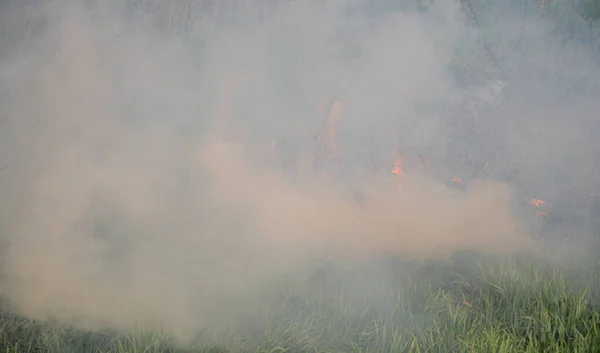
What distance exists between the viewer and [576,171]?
196 inches

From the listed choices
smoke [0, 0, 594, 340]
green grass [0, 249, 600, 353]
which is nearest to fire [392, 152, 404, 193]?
smoke [0, 0, 594, 340]

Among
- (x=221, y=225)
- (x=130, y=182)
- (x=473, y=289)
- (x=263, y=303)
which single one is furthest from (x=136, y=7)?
(x=473, y=289)

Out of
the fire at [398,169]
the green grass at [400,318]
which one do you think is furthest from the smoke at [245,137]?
the green grass at [400,318]

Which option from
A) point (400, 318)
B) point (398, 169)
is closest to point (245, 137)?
point (398, 169)

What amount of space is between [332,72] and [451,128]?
934mm

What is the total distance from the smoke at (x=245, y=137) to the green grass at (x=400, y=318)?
29cm

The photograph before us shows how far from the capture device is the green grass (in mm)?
3799

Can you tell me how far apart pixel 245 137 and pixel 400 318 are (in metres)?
1.66

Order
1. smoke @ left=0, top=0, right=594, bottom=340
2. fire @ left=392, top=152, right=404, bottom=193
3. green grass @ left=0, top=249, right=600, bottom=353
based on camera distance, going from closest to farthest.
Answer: green grass @ left=0, top=249, right=600, bottom=353, smoke @ left=0, top=0, right=594, bottom=340, fire @ left=392, top=152, right=404, bottom=193

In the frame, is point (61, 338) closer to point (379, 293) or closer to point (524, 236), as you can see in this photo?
point (379, 293)

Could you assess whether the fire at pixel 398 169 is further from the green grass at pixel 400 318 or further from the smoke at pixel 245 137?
the green grass at pixel 400 318

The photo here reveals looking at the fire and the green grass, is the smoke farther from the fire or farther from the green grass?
the green grass

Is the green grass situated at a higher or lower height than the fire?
lower

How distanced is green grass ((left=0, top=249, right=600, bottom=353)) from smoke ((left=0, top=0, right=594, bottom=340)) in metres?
0.29
